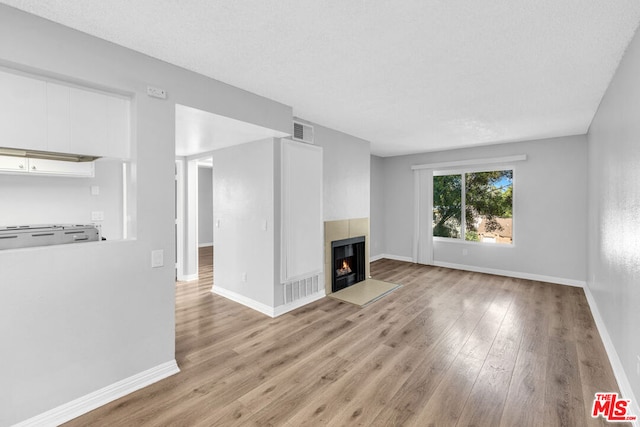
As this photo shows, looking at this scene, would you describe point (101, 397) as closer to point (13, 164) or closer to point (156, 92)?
point (13, 164)

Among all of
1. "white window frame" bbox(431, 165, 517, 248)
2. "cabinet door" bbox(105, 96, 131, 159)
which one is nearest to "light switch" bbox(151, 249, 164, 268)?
Result: "cabinet door" bbox(105, 96, 131, 159)

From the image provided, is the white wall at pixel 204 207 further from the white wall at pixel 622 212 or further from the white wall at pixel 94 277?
the white wall at pixel 622 212

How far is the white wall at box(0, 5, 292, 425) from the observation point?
5.62 ft

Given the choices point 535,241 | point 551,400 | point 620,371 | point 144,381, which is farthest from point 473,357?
point 535,241

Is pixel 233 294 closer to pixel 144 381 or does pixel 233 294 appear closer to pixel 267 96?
pixel 144 381

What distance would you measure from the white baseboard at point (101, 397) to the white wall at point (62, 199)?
1.39 m

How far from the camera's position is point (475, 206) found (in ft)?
19.5

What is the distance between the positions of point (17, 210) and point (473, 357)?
4.07 m

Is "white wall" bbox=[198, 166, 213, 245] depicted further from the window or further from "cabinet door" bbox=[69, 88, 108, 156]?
"cabinet door" bbox=[69, 88, 108, 156]

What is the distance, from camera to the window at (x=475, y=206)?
5.59 meters

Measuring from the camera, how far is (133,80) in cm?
215

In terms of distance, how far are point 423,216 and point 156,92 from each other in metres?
5.79

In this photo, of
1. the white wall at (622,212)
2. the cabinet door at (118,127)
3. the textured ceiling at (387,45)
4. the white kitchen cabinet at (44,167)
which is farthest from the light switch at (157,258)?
the white wall at (622,212)

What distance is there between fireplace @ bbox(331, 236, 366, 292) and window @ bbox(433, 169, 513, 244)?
246 centimetres
